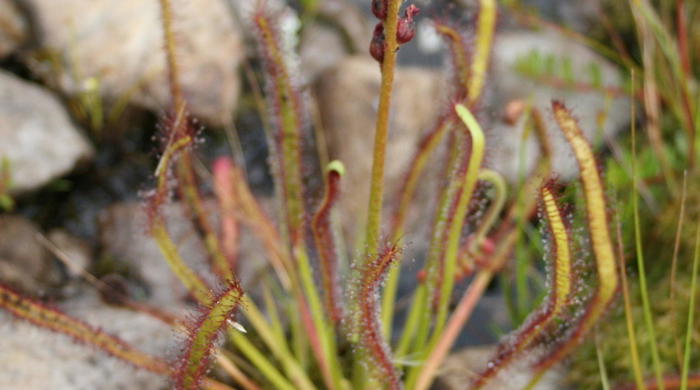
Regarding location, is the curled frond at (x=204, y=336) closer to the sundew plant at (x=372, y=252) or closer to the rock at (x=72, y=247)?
the sundew plant at (x=372, y=252)

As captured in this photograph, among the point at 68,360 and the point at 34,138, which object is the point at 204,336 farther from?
the point at 34,138

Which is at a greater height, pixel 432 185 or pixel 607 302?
pixel 432 185

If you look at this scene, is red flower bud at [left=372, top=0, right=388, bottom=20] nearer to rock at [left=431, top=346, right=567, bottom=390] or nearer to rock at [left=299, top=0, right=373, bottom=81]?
rock at [left=431, top=346, right=567, bottom=390]

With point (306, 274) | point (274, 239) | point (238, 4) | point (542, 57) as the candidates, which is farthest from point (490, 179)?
point (238, 4)

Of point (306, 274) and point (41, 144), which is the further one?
point (41, 144)

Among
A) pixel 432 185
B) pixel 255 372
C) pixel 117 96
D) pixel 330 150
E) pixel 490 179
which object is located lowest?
pixel 255 372

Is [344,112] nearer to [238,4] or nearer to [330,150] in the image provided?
[330,150]
